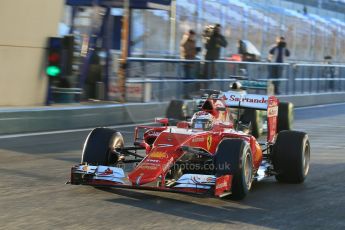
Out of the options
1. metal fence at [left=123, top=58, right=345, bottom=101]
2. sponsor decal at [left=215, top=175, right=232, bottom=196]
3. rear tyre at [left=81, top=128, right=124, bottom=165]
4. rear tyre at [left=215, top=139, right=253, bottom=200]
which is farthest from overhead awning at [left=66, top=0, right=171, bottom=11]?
sponsor decal at [left=215, top=175, right=232, bottom=196]

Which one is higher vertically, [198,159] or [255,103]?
[255,103]

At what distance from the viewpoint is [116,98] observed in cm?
1568

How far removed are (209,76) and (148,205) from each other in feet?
39.4

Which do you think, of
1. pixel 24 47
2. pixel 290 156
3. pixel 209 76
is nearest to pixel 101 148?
pixel 290 156

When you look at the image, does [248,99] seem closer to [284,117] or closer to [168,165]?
[284,117]

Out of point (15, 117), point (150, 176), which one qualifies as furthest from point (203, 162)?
point (15, 117)

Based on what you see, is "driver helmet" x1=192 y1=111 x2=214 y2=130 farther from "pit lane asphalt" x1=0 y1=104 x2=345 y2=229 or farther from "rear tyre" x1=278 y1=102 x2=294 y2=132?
"rear tyre" x1=278 y1=102 x2=294 y2=132

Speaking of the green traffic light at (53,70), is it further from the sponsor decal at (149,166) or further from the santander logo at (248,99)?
the sponsor decal at (149,166)

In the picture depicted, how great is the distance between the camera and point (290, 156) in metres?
8.10

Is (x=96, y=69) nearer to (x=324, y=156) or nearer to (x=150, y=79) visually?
(x=150, y=79)

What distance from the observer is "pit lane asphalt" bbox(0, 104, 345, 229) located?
19.7ft

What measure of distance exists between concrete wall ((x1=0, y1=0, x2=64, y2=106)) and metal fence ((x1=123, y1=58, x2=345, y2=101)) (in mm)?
2154

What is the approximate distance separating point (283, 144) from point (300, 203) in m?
1.08

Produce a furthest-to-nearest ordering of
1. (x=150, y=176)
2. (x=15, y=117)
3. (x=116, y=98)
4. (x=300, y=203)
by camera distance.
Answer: (x=116, y=98)
(x=15, y=117)
(x=300, y=203)
(x=150, y=176)
